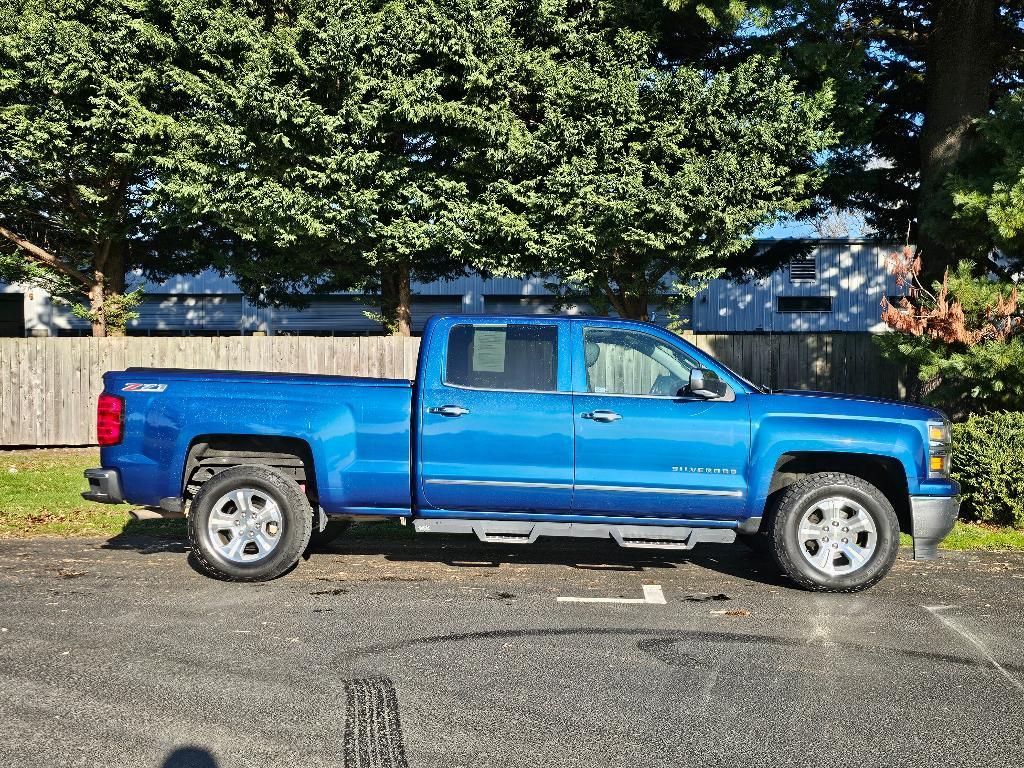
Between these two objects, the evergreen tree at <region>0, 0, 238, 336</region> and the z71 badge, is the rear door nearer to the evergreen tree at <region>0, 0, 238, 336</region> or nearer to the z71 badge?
the z71 badge

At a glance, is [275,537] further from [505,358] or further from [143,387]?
[505,358]

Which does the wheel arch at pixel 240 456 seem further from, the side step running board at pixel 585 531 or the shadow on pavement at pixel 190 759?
the shadow on pavement at pixel 190 759

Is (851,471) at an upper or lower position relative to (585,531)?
upper

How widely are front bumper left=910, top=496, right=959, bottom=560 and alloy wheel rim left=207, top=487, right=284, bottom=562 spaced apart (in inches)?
181

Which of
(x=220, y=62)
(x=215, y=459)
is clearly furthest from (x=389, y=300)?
(x=215, y=459)

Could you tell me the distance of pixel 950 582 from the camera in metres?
7.21

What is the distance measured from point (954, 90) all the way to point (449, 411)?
10562mm

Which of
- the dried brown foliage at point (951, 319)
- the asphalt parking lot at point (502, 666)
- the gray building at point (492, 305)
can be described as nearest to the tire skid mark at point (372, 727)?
the asphalt parking lot at point (502, 666)

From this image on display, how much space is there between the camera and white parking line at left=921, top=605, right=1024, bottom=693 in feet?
16.0

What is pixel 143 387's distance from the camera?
712 cm

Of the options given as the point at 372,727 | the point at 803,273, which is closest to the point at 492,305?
the point at 803,273

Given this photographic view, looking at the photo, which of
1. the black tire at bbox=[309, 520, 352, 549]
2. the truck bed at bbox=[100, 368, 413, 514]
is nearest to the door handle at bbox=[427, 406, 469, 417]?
the truck bed at bbox=[100, 368, 413, 514]

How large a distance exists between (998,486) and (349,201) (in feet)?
41.3

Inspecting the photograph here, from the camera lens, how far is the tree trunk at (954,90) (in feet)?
44.2
